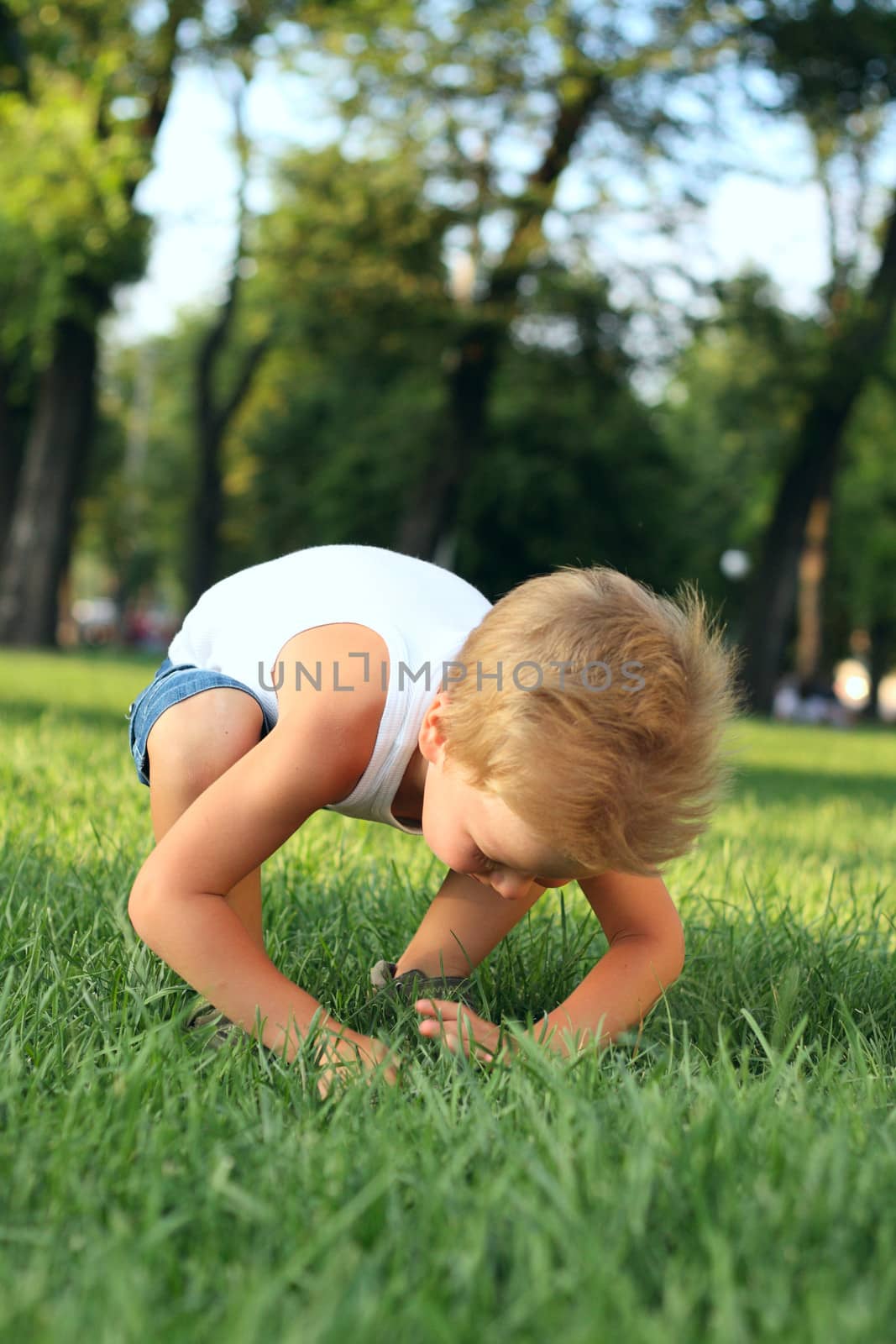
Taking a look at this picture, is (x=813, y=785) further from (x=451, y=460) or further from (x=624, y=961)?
(x=451, y=460)

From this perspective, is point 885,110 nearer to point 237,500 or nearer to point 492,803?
point 492,803

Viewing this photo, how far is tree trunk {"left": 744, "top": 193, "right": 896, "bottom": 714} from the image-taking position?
19.7 metres

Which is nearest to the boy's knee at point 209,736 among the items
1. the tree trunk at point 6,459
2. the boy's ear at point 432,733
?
the boy's ear at point 432,733

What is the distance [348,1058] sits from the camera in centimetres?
209

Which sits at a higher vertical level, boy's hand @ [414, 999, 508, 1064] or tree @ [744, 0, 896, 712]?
tree @ [744, 0, 896, 712]

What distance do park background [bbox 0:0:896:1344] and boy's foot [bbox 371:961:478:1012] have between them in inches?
1.9

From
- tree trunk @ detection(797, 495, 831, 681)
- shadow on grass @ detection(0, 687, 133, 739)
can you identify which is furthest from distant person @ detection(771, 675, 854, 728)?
shadow on grass @ detection(0, 687, 133, 739)

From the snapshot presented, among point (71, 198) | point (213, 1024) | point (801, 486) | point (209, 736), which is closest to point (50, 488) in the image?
point (71, 198)

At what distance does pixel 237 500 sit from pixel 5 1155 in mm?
35728

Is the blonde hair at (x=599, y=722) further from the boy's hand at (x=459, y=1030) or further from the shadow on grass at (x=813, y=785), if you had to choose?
the shadow on grass at (x=813, y=785)

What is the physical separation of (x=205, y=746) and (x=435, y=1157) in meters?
0.96

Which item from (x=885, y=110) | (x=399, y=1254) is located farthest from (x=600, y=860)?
(x=885, y=110)

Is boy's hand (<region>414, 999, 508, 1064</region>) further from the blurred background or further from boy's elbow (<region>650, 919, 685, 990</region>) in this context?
the blurred background

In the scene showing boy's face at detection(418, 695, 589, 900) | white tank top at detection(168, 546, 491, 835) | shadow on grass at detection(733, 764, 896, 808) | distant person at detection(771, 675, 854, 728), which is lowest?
distant person at detection(771, 675, 854, 728)
